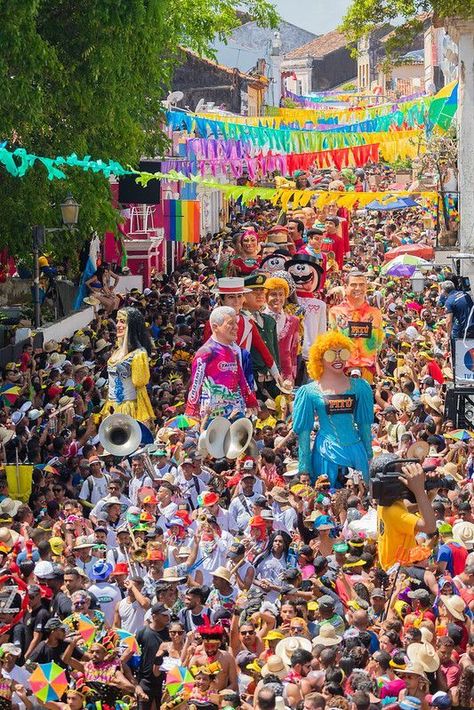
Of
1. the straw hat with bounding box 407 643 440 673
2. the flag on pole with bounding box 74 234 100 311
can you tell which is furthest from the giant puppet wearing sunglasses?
the flag on pole with bounding box 74 234 100 311

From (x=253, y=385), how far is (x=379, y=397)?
2.15 metres

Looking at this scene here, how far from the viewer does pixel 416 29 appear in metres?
33.0

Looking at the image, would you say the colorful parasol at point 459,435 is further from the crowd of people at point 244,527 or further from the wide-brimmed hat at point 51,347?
the wide-brimmed hat at point 51,347

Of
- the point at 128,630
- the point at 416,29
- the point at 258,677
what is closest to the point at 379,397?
the point at 128,630

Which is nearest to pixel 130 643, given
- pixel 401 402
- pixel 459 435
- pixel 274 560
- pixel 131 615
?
pixel 131 615

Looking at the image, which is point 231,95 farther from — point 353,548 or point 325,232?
point 353,548

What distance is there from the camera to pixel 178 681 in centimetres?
1084

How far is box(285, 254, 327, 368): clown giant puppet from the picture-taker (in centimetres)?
2200

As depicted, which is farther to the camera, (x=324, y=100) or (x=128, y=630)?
(x=324, y=100)

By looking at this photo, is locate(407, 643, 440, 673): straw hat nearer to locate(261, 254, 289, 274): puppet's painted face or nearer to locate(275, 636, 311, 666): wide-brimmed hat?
locate(275, 636, 311, 666): wide-brimmed hat

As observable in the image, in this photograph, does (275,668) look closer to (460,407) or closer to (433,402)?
(433,402)

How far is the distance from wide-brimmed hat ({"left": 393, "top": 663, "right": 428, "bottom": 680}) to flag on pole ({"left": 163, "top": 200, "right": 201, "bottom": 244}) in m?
31.4

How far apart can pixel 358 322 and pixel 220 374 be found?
8.24 ft

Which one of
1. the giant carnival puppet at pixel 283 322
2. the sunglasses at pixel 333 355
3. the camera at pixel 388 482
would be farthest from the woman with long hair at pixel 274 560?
the giant carnival puppet at pixel 283 322
